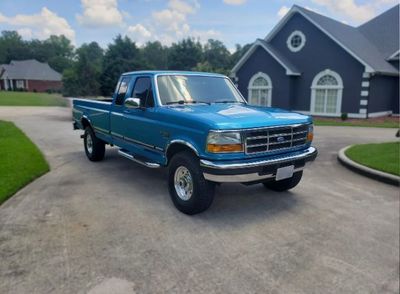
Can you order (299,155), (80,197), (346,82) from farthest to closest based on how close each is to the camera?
(346,82) < (80,197) < (299,155)

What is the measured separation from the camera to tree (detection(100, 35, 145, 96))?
132 ft

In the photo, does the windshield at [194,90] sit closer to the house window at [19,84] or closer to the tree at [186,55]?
the tree at [186,55]

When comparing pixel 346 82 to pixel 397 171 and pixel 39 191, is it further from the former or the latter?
pixel 39 191

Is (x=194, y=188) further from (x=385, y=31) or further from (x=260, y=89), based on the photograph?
(x=385, y=31)

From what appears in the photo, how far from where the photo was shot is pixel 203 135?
4.61 metres

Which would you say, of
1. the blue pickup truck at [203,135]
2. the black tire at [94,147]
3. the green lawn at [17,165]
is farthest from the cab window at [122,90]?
the green lawn at [17,165]

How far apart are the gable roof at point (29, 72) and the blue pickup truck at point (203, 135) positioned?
3123 inches

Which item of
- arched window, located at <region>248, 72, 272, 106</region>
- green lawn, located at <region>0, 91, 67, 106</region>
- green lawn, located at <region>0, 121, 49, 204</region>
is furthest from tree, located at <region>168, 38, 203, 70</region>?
green lawn, located at <region>0, 121, 49, 204</region>

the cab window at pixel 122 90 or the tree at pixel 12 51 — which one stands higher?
the tree at pixel 12 51

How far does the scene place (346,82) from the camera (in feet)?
72.1

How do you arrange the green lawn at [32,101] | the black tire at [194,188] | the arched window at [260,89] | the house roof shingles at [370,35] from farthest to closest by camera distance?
the green lawn at [32,101]
the arched window at [260,89]
the house roof shingles at [370,35]
the black tire at [194,188]

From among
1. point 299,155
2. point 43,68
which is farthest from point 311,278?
point 43,68

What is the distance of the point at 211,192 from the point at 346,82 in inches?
791

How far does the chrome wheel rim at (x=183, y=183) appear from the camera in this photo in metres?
5.12
